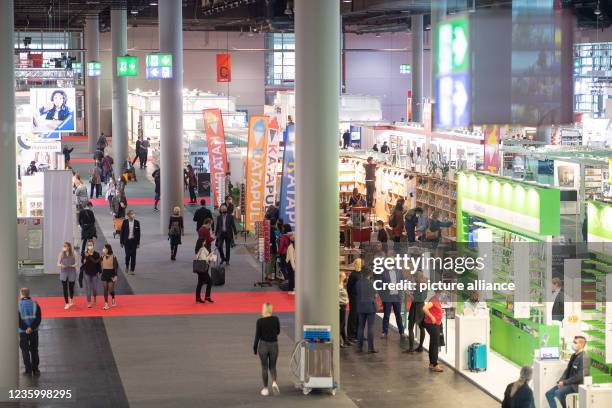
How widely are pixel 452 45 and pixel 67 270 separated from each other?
12.9 m

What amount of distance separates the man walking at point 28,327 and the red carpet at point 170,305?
381 centimetres

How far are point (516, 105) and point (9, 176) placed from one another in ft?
27.3

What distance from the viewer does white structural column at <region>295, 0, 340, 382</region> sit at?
44.4ft

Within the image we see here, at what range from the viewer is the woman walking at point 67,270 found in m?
18.1

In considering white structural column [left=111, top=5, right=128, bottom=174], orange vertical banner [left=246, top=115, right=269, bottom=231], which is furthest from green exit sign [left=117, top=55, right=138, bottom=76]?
orange vertical banner [left=246, top=115, right=269, bottom=231]

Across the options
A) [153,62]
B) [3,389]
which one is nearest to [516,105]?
[3,389]

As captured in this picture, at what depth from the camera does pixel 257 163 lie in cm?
2425

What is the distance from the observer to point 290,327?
1725 centimetres

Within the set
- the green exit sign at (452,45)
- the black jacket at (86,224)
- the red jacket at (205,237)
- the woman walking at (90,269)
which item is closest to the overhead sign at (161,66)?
the black jacket at (86,224)

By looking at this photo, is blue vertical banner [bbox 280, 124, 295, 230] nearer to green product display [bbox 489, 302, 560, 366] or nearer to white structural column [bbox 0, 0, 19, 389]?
green product display [bbox 489, 302, 560, 366]

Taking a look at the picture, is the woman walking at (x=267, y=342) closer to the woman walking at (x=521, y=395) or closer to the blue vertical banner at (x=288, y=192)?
the woman walking at (x=521, y=395)

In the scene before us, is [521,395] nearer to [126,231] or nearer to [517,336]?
[517,336]

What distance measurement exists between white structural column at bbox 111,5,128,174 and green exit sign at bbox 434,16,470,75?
115 feet

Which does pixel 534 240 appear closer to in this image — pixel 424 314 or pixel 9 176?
pixel 424 314
